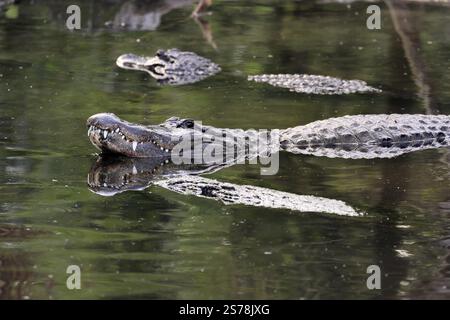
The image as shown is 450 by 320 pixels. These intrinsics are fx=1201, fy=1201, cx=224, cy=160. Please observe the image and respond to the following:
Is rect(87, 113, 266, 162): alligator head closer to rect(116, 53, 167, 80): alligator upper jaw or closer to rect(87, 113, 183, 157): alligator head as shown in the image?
rect(87, 113, 183, 157): alligator head

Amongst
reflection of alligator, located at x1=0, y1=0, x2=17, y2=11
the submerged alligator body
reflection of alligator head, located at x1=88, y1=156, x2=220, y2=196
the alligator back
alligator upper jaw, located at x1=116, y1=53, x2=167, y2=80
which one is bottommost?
reflection of alligator, located at x1=0, y1=0, x2=17, y2=11

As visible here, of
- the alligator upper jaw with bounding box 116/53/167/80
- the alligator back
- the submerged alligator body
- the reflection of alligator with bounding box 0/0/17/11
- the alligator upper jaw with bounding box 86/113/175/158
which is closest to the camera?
the alligator upper jaw with bounding box 86/113/175/158

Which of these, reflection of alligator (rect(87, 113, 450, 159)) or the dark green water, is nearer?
the dark green water

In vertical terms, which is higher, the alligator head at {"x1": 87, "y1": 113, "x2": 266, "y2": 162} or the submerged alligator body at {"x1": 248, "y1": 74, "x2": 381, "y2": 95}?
the alligator head at {"x1": 87, "y1": 113, "x2": 266, "y2": 162}

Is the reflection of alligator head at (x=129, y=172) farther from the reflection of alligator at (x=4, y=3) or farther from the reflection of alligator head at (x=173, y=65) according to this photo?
the reflection of alligator at (x=4, y=3)

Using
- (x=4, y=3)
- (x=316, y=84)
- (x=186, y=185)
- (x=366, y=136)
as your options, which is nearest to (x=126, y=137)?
(x=186, y=185)

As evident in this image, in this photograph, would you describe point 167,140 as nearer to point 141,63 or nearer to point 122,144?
point 122,144

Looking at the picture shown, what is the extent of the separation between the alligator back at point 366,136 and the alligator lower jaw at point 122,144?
55.2 inches

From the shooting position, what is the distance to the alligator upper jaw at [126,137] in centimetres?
1140

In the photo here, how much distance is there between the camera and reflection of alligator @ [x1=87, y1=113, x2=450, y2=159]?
37.7ft

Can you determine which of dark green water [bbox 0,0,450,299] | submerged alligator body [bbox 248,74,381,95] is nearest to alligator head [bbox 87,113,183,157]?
dark green water [bbox 0,0,450,299]

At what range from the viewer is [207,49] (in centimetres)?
1878

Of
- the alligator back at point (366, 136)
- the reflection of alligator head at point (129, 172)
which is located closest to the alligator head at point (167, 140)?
the reflection of alligator head at point (129, 172)

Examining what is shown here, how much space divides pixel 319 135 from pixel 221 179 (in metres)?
1.95
